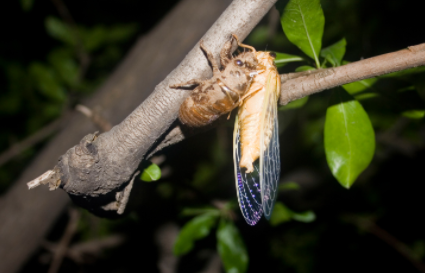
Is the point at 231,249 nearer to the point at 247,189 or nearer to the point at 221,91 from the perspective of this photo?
the point at 247,189

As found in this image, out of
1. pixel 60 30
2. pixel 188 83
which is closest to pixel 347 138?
pixel 188 83

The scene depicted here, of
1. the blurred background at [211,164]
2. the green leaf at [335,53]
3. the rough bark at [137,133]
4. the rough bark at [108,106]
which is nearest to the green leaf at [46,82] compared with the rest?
the blurred background at [211,164]

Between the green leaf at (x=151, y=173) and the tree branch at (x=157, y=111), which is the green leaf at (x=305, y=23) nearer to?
the tree branch at (x=157, y=111)

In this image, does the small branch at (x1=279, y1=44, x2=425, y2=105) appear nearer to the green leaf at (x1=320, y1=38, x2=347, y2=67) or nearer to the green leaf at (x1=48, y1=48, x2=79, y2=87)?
the green leaf at (x1=320, y1=38, x2=347, y2=67)

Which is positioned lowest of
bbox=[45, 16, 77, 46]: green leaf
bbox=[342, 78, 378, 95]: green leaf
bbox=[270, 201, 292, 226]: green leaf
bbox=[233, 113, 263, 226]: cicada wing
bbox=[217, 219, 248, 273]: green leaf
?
bbox=[270, 201, 292, 226]: green leaf

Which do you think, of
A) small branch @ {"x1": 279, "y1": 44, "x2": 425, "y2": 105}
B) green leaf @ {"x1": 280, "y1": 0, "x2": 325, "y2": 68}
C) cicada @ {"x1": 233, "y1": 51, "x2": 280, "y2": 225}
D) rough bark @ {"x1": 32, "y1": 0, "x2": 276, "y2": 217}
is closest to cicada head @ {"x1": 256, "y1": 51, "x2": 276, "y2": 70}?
cicada @ {"x1": 233, "y1": 51, "x2": 280, "y2": 225}

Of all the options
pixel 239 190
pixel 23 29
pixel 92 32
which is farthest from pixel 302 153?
pixel 23 29
